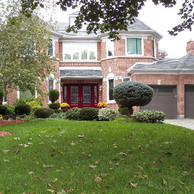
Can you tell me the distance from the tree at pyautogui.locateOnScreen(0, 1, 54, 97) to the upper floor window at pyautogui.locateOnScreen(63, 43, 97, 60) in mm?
9319

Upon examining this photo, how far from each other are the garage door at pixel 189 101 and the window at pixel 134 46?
4.98 m

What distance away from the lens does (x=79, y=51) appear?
23359mm

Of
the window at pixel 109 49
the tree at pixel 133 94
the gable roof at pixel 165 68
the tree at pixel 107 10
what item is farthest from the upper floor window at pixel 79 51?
the tree at pixel 107 10

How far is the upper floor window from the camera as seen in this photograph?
76.3ft

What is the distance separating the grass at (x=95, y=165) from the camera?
3.88m

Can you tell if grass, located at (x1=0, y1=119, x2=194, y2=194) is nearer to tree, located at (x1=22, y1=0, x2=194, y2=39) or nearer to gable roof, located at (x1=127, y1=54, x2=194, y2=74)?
tree, located at (x1=22, y1=0, x2=194, y2=39)

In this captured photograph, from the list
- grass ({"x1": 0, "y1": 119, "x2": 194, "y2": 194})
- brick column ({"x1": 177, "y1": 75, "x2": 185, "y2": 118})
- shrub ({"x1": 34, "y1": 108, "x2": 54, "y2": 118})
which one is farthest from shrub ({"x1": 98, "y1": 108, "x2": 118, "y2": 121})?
brick column ({"x1": 177, "y1": 75, "x2": 185, "y2": 118})

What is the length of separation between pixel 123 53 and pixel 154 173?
58.3 ft

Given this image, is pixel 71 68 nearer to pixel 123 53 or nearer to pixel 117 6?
pixel 123 53

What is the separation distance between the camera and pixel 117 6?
731 centimetres

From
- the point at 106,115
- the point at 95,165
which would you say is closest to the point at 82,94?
the point at 106,115

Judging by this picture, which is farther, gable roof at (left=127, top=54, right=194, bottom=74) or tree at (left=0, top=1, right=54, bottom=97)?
gable roof at (left=127, top=54, right=194, bottom=74)

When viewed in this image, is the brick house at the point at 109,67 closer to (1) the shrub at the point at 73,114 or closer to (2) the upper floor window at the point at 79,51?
(2) the upper floor window at the point at 79,51

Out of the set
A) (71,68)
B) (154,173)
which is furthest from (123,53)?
(154,173)
